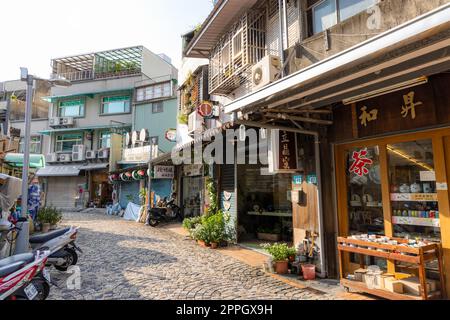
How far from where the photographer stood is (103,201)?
88.4 feet

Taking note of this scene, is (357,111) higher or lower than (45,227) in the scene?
higher

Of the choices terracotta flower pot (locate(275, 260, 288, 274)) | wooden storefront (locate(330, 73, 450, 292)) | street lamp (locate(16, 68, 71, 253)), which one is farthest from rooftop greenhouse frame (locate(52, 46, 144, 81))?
wooden storefront (locate(330, 73, 450, 292))

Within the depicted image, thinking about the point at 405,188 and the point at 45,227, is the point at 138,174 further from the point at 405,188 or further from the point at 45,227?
the point at 405,188

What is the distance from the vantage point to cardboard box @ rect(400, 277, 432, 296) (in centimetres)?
451

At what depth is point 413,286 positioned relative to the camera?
458 centimetres

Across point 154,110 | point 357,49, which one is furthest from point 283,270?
point 154,110

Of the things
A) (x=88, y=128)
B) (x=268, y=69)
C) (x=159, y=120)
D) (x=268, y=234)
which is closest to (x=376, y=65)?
(x=268, y=69)

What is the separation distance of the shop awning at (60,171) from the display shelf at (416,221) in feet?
86.0

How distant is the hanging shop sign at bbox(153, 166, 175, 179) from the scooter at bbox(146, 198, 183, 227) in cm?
143

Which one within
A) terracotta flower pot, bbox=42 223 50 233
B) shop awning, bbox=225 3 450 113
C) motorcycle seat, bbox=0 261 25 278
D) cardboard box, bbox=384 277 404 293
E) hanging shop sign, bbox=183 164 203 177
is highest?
shop awning, bbox=225 3 450 113

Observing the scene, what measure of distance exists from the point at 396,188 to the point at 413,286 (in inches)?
67.7

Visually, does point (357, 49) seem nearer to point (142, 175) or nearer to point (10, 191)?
point (10, 191)

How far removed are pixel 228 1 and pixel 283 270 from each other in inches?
313

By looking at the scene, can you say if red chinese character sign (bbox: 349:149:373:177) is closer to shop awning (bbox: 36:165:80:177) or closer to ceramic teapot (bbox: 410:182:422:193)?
ceramic teapot (bbox: 410:182:422:193)
